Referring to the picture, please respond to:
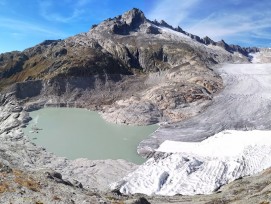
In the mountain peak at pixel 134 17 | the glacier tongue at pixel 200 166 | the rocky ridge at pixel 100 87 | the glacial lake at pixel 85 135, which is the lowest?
the glacier tongue at pixel 200 166

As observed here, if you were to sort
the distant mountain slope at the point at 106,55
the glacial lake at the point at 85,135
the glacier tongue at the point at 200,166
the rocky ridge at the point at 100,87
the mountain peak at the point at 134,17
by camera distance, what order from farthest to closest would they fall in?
the mountain peak at the point at 134,17 → the distant mountain slope at the point at 106,55 → the glacial lake at the point at 85,135 → the rocky ridge at the point at 100,87 → the glacier tongue at the point at 200,166

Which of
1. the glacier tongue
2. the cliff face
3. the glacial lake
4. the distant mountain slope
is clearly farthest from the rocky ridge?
the glacier tongue

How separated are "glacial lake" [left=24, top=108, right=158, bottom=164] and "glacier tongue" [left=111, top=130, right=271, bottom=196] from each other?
5.62 meters

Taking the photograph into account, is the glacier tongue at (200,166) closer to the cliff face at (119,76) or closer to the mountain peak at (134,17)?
the cliff face at (119,76)

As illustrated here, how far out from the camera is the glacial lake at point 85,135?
49.3 m

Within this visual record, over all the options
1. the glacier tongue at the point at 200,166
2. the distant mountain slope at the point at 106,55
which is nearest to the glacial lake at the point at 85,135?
the glacier tongue at the point at 200,166

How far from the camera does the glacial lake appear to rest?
162ft

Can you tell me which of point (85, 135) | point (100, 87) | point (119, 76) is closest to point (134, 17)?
point (119, 76)

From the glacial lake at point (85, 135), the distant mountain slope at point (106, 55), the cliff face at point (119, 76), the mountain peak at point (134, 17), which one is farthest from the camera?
the mountain peak at point (134, 17)

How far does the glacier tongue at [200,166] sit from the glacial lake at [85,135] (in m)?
5.62

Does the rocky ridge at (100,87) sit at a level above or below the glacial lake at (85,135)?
above

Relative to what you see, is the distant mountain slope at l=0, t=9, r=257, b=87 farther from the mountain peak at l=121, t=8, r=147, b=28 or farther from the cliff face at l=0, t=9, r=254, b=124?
the mountain peak at l=121, t=8, r=147, b=28

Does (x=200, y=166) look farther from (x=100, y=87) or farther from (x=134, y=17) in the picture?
(x=134, y=17)

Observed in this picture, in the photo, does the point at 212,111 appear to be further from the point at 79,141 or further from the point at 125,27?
the point at 125,27
